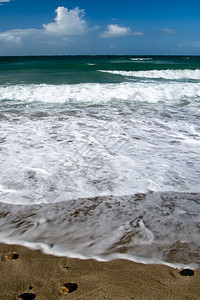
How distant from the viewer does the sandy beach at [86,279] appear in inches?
70.0

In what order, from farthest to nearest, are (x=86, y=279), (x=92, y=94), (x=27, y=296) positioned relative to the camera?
(x=92, y=94) < (x=86, y=279) < (x=27, y=296)

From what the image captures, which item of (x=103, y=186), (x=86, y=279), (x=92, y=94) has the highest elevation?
Result: (x=92, y=94)

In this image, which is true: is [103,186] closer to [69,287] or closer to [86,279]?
[86,279]

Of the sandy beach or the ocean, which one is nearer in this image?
the sandy beach

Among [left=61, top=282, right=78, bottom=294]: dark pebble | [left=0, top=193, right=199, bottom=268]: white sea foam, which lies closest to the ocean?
[left=0, top=193, right=199, bottom=268]: white sea foam

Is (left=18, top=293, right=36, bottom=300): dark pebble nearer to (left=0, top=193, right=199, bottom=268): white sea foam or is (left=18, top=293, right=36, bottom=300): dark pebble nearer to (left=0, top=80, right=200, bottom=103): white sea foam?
(left=0, top=193, right=199, bottom=268): white sea foam

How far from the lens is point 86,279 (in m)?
1.92

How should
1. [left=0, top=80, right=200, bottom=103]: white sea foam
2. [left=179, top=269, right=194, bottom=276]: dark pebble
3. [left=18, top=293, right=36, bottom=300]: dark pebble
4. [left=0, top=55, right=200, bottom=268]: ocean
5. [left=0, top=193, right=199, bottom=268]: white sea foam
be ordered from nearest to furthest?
[left=18, top=293, right=36, bottom=300]: dark pebble
[left=179, top=269, right=194, bottom=276]: dark pebble
[left=0, top=193, right=199, bottom=268]: white sea foam
[left=0, top=55, right=200, bottom=268]: ocean
[left=0, top=80, right=200, bottom=103]: white sea foam

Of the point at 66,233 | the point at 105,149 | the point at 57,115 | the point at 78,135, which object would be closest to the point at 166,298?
the point at 66,233

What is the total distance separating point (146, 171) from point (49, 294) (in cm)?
225

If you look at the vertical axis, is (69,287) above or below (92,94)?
below

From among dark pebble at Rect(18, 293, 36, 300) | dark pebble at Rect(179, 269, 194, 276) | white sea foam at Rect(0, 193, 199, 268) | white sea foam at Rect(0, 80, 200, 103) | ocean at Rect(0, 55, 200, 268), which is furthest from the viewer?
white sea foam at Rect(0, 80, 200, 103)

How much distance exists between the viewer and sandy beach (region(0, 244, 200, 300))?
1777 mm

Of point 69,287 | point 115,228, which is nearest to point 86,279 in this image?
point 69,287
